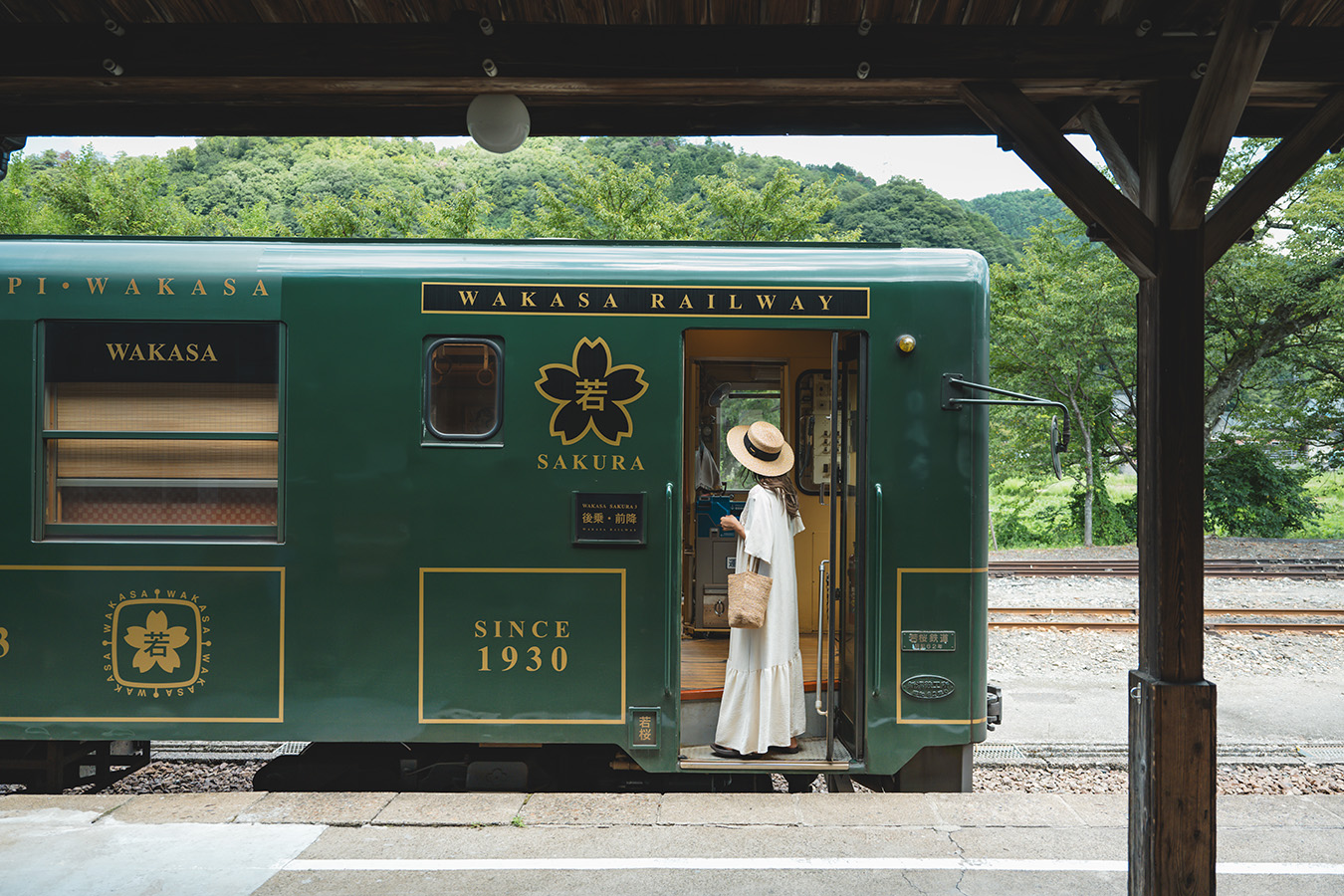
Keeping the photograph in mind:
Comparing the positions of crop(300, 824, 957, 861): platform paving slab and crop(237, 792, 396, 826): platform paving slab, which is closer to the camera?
crop(300, 824, 957, 861): platform paving slab

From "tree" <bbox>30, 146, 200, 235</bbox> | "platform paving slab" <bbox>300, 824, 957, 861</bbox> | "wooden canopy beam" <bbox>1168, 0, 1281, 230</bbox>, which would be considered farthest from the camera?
"tree" <bbox>30, 146, 200, 235</bbox>

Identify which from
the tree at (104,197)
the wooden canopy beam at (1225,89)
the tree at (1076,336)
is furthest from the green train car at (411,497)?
the tree at (104,197)

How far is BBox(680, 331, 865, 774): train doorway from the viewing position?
4438mm

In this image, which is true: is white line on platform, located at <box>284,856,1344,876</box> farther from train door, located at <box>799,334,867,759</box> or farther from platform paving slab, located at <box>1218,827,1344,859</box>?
train door, located at <box>799,334,867,759</box>

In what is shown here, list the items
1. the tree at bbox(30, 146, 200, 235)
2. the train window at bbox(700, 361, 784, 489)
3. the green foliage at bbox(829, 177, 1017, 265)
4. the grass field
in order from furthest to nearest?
the green foliage at bbox(829, 177, 1017, 265)
the grass field
the tree at bbox(30, 146, 200, 235)
the train window at bbox(700, 361, 784, 489)

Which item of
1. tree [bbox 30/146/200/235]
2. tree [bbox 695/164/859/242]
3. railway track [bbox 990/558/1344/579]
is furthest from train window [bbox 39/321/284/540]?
tree [bbox 30/146/200/235]

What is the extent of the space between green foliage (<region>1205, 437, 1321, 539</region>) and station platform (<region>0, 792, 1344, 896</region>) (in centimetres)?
1751

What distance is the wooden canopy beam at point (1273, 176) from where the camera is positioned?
3.03 metres

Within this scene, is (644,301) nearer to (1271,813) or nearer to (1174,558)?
(1174,558)

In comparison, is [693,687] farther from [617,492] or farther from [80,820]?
[80,820]

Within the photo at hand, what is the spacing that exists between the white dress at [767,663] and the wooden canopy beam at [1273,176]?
2.35 metres

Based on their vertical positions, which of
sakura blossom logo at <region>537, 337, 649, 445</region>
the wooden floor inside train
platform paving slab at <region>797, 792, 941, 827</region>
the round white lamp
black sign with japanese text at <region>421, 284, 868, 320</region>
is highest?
the round white lamp

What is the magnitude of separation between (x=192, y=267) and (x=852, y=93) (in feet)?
10.5

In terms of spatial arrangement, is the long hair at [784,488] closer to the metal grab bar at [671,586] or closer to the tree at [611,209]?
the metal grab bar at [671,586]
